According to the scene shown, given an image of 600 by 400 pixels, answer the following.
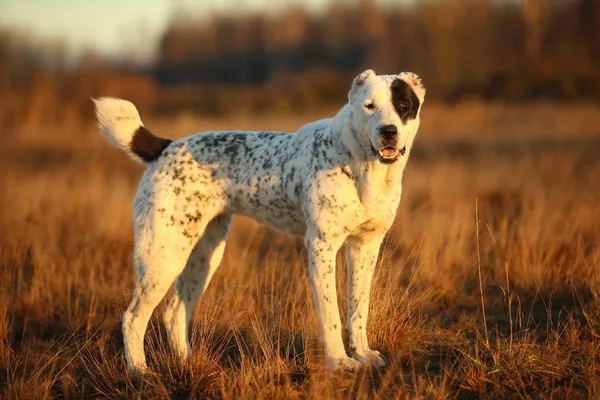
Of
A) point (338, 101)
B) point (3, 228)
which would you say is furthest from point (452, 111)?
point (3, 228)

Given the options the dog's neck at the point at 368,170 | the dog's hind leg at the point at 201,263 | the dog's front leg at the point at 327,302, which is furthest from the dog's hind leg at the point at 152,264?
the dog's neck at the point at 368,170

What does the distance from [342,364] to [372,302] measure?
0.88 m

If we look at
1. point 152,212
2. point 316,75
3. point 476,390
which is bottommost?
point 476,390

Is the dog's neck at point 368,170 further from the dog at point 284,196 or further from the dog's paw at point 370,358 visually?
the dog's paw at point 370,358

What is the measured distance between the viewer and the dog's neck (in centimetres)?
502

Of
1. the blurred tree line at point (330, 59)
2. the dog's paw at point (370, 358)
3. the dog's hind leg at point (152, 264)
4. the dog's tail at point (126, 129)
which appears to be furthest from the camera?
the blurred tree line at point (330, 59)

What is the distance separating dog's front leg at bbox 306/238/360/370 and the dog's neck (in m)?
0.44

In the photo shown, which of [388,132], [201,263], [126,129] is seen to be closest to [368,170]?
[388,132]

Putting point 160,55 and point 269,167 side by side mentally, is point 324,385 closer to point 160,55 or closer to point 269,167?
point 269,167

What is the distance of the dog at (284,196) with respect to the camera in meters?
5.01

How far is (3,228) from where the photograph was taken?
31.0 feet

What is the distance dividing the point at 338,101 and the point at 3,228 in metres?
18.4

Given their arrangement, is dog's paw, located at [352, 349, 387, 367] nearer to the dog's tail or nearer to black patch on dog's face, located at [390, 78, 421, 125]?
black patch on dog's face, located at [390, 78, 421, 125]

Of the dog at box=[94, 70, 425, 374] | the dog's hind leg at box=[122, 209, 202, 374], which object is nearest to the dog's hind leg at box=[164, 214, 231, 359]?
the dog at box=[94, 70, 425, 374]
